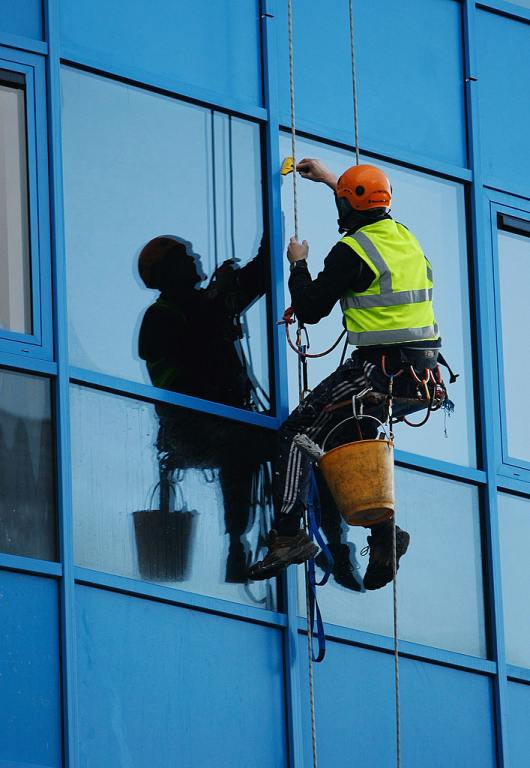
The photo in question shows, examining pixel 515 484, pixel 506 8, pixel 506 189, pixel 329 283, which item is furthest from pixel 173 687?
pixel 506 8

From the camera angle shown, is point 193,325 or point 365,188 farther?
point 193,325

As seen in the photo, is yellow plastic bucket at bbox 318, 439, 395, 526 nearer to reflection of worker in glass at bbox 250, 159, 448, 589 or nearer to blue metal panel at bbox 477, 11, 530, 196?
reflection of worker in glass at bbox 250, 159, 448, 589

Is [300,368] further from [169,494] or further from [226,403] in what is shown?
[169,494]

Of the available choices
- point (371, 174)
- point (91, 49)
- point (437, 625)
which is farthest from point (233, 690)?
point (91, 49)

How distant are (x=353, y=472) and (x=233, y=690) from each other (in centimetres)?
126

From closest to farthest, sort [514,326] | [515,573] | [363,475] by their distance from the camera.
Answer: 1. [363,475]
2. [515,573]
3. [514,326]

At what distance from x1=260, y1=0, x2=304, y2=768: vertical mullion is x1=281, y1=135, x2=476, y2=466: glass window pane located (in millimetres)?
89

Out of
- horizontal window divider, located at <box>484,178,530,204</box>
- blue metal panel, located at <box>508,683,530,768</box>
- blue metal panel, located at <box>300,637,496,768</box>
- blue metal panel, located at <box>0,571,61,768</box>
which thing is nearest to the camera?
blue metal panel, located at <box>0,571,61,768</box>

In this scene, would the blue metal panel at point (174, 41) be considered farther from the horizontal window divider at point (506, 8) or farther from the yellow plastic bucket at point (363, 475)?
the yellow plastic bucket at point (363, 475)

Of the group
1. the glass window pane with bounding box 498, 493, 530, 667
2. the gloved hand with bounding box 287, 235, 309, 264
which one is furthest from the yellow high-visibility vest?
the glass window pane with bounding box 498, 493, 530, 667

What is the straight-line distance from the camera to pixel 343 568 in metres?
10.4

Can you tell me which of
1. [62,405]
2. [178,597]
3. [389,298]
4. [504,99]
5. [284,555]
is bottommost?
[178,597]

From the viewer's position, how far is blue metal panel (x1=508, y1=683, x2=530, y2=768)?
10.6 m

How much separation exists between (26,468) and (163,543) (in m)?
0.82
